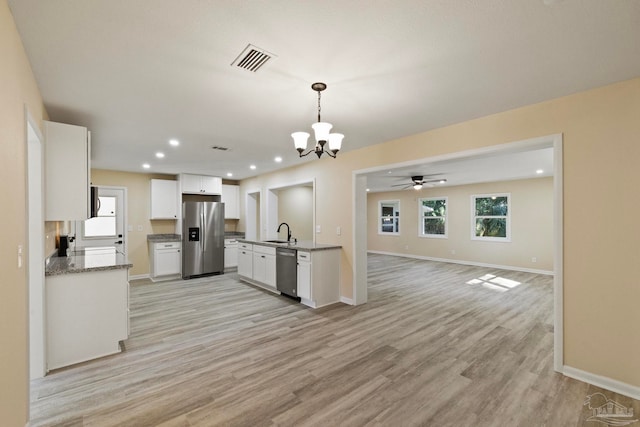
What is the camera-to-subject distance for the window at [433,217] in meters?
9.30

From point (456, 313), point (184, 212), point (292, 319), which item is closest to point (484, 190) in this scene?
point (456, 313)

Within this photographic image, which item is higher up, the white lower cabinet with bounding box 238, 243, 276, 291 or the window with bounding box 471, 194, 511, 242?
the window with bounding box 471, 194, 511, 242

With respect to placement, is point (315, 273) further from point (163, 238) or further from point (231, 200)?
point (231, 200)

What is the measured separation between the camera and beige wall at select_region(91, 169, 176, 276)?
658 centimetres

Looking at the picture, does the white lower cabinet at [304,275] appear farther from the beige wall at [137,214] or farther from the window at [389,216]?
the window at [389,216]

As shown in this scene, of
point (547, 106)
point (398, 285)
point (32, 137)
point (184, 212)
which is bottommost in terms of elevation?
point (398, 285)

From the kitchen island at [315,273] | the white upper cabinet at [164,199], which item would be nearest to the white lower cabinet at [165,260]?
the white upper cabinet at [164,199]

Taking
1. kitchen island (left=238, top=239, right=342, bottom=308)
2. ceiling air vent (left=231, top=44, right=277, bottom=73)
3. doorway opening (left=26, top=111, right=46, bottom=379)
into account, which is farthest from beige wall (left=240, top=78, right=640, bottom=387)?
doorway opening (left=26, top=111, right=46, bottom=379)

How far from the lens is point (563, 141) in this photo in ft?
8.59

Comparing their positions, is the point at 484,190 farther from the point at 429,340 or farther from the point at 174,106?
the point at 174,106

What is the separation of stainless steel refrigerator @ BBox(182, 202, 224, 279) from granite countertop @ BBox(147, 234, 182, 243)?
0.23 m

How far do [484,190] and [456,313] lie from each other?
5382mm

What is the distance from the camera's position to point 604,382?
239 centimetres

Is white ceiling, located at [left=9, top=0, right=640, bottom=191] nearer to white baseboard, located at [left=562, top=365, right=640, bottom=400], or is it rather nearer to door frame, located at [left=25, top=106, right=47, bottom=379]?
door frame, located at [left=25, top=106, right=47, bottom=379]
